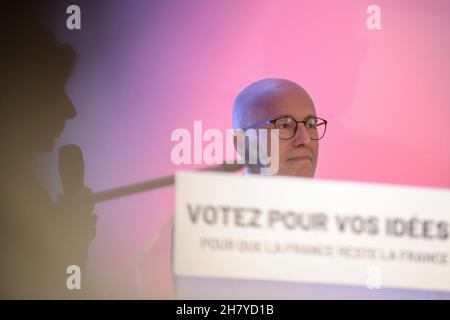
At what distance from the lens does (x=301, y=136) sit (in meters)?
2.56

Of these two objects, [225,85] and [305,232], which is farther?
[225,85]

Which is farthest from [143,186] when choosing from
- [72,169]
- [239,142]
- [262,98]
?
[262,98]

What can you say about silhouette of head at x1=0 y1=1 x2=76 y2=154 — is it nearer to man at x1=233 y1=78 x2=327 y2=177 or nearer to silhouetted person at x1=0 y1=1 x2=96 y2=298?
silhouetted person at x1=0 y1=1 x2=96 y2=298

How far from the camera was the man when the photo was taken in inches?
100

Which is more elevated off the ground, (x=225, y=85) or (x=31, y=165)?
(x=225, y=85)

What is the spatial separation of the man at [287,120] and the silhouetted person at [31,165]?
0.63 m

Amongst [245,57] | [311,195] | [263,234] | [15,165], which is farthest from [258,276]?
[15,165]

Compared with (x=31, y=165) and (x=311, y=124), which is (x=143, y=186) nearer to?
(x=31, y=165)

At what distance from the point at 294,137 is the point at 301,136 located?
1.0 inches

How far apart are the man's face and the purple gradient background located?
0.07 m

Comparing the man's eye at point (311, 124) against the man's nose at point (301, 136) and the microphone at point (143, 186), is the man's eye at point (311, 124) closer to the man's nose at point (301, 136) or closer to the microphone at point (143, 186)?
the man's nose at point (301, 136)

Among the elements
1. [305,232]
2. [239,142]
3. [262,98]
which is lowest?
[305,232]

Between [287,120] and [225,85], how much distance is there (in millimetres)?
271

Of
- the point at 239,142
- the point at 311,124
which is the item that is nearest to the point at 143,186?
the point at 239,142
